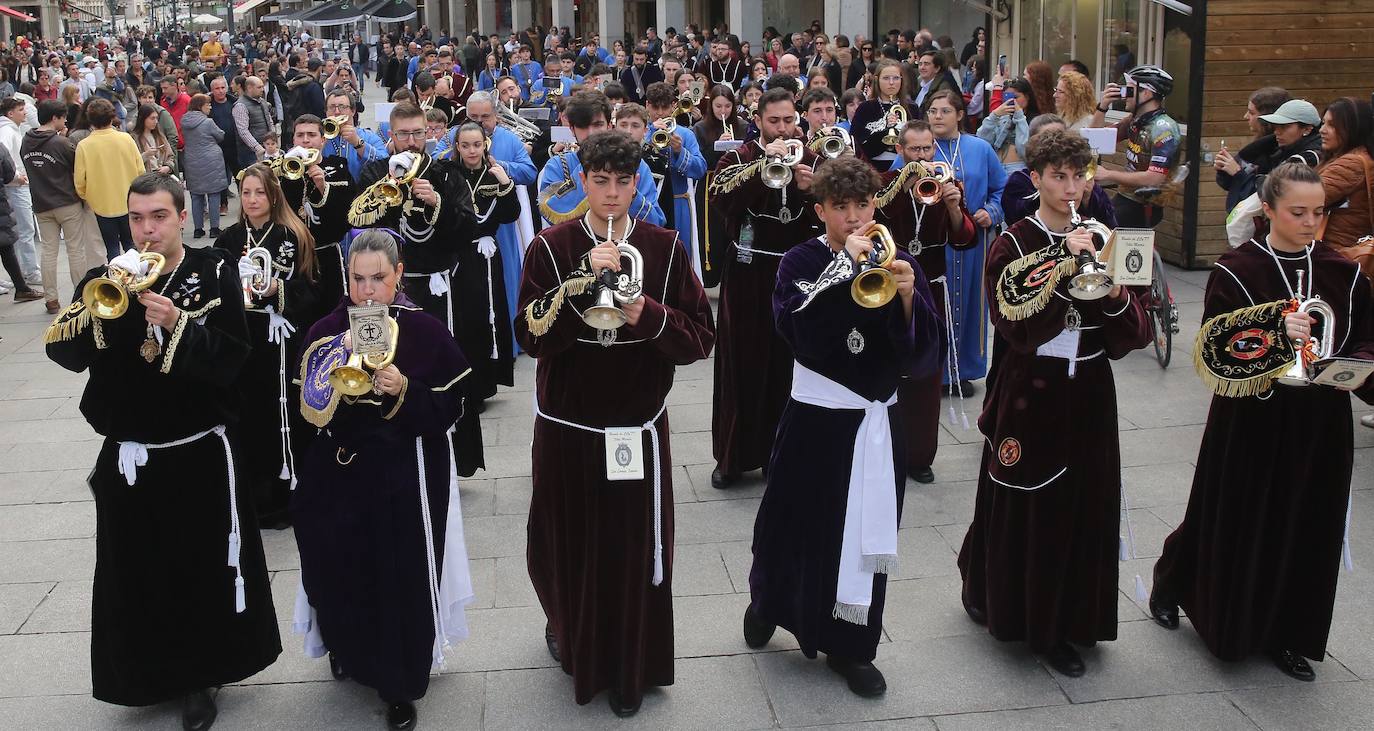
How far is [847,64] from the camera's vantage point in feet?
56.2

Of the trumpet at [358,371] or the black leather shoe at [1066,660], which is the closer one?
the trumpet at [358,371]

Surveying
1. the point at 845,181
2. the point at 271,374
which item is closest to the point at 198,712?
the point at 271,374

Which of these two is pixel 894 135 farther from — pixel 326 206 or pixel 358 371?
pixel 358 371

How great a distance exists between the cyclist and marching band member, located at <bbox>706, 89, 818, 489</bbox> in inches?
130

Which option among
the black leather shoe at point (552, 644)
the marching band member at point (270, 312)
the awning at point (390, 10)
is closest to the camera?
the black leather shoe at point (552, 644)

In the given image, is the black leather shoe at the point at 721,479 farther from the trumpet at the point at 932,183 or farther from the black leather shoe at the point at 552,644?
the black leather shoe at the point at 552,644

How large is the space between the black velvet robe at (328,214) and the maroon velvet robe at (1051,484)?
12.1 feet

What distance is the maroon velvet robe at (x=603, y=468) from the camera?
14.5 ft

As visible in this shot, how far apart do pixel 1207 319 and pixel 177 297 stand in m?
3.60

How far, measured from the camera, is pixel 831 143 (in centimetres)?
676

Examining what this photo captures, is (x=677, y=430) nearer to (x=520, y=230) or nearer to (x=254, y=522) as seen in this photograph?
(x=520, y=230)

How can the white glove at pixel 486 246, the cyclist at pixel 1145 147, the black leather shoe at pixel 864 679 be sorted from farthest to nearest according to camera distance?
1. the cyclist at pixel 1145 147
2. the white glove at pixel 486 246
3. the black leather shoe at pixel 864 679

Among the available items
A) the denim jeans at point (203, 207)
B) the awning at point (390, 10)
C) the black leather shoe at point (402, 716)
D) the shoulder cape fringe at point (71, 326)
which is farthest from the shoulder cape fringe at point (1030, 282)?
the awning at point (390, 10)

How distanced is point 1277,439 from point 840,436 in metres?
1.56
